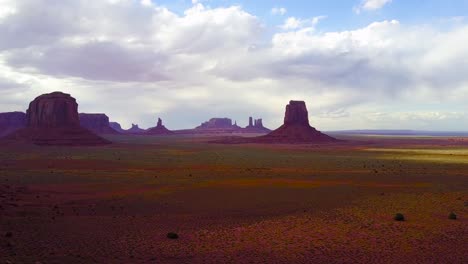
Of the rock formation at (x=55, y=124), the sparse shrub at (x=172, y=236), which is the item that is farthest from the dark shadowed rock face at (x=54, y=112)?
the sparse shrub at (x=172, y=236)

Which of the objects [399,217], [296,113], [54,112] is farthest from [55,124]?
[399,217]

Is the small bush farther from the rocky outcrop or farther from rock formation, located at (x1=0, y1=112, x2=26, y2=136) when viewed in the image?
rock formation, located at (x1=0, y1=112, x2=26, y2=136)

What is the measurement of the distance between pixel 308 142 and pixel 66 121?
3080 inches

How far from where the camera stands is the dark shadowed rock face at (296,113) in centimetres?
14675

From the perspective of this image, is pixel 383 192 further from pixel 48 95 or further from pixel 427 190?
pixel 48 95

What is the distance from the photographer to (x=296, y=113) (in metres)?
147

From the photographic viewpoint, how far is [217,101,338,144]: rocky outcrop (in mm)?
135750

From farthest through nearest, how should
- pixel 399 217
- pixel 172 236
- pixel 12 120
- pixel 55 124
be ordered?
pixel 12 120 < pixel 55 124 < pixel 399 217 < pixel 172 236

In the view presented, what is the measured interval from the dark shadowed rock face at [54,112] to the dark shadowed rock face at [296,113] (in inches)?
3013

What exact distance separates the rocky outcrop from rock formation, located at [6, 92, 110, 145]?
2192 inches

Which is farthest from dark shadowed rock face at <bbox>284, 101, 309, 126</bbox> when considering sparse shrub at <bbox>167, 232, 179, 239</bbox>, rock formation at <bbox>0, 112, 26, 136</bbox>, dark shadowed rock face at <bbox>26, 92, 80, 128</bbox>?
sparse shrub at <bbox>167, 232, 179, 239</bbox>

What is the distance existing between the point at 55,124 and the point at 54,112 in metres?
3.54

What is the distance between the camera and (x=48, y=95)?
116000 mm

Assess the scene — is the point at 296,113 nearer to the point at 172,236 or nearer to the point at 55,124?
the point at 55,124
